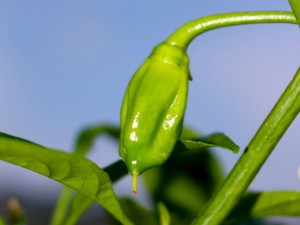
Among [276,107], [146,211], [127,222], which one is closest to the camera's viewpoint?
[276,107]

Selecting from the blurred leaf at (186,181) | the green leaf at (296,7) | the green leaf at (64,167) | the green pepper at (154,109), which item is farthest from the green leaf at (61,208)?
the green leaf at (296,7)

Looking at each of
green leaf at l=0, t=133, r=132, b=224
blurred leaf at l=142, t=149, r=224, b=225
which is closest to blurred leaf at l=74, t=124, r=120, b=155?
blurred leaf at l=142, t=149, r=224, b=225

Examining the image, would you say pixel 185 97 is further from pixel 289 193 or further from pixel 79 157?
pixel 289 193

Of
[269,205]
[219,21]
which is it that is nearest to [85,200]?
[269,205]

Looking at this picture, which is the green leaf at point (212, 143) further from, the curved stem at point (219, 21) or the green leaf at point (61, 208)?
the green leaf at point (61, 208)

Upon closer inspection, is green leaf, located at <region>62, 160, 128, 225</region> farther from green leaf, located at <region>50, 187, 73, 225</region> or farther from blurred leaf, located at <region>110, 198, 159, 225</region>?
blurred leaf, located at <region>110, 198, 159, 225</region>

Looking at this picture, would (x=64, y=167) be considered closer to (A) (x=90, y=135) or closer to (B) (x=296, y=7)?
(B) (x=296, y=7)

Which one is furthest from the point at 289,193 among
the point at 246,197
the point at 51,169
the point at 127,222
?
the point at 51,169
